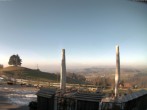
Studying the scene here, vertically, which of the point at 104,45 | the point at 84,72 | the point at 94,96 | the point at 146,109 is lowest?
the point at 146,109

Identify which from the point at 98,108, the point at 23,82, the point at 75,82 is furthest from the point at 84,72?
the point at 98,108

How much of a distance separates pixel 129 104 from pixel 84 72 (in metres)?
6.56

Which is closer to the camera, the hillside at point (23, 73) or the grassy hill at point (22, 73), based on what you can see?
the hillside at point (23, 73)

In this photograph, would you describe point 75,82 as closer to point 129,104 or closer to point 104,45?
point 104,45

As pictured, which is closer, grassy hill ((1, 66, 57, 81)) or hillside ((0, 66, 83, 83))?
hillside ((0, 66, 83, 83))

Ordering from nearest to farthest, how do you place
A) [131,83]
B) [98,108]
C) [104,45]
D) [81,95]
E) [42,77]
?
[98,108] < [81,95] < [131,83] < [104,45] < [42,77]

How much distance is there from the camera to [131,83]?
10953 mm

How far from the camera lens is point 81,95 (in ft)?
19.0

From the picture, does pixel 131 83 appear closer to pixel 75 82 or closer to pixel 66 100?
pixel 75 82

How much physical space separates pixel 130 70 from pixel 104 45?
1795 mm

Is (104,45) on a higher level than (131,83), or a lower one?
A: higher

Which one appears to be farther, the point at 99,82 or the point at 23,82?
the point at 23,82

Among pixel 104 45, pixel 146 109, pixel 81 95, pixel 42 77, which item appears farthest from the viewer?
pixel 42 77

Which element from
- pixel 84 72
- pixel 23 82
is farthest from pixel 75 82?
pixel 23 82
